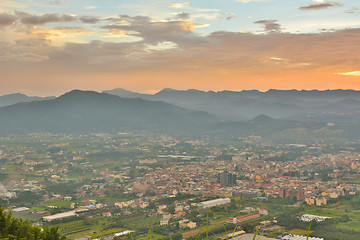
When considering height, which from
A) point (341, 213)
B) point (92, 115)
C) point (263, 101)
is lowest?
point (341, 213)

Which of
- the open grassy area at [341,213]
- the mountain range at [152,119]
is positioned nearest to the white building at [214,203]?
the open grassy area at [341,213]

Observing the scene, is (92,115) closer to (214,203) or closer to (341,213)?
(214,203)

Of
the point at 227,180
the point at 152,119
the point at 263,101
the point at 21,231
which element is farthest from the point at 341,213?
the point at 263,101

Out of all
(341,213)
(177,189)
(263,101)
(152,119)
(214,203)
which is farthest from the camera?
(263,101)

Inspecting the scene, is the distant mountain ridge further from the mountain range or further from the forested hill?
the forested hill

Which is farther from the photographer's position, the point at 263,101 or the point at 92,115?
the point at 263,101

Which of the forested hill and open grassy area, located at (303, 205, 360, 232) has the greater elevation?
the forested hill

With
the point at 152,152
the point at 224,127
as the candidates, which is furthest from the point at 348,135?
the point at 152,152

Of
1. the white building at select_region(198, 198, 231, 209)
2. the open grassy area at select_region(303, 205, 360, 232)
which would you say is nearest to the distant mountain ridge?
the white building at select_region(198, 198, 231, 209)

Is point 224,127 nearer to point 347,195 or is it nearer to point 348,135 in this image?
point 348,135
